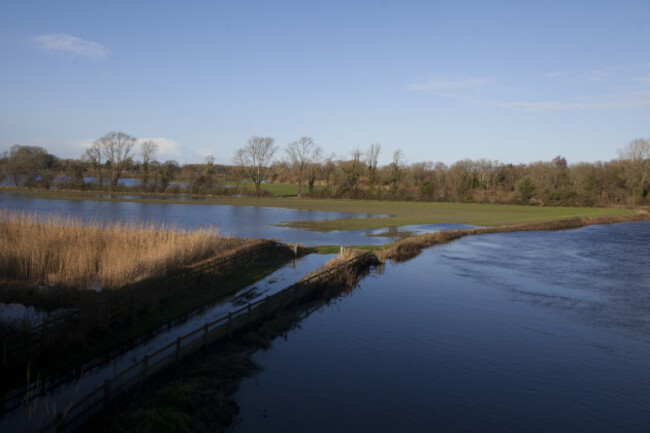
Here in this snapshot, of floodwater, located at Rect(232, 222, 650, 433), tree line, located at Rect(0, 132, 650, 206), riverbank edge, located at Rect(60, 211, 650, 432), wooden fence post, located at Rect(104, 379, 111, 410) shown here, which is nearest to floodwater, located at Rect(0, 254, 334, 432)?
wooden fence post, located at Rect(104, 379, 111, 410)

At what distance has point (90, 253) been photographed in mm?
22016

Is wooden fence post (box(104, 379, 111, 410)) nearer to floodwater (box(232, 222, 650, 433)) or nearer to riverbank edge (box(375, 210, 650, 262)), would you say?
floodwater (box(232, 222, 650, 433))

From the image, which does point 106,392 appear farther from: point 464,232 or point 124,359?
point 464,232

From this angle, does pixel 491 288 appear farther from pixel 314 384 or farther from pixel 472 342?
pixel 314 384

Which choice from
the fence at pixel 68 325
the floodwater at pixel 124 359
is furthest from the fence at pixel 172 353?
the fence at pixel 68 325

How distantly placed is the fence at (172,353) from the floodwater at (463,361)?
1390 millimetres

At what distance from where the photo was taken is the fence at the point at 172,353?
31.3ft

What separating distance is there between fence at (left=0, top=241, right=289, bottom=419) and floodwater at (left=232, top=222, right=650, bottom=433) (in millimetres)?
4874

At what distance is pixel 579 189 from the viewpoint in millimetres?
117875

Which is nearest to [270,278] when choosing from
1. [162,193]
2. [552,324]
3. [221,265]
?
[221,265]

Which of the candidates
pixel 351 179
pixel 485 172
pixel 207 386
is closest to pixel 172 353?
pixel 207 386

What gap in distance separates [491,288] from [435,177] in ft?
373

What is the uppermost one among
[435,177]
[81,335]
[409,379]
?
[435,177]

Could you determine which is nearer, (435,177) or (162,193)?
(162,193)
